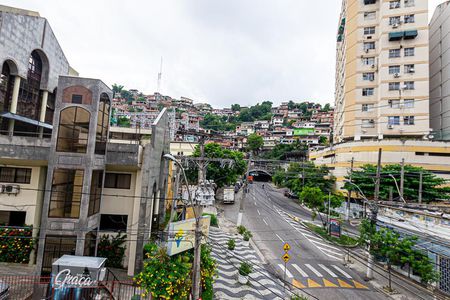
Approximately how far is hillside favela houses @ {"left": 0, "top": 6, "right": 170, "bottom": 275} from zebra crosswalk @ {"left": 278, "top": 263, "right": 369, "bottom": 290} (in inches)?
446

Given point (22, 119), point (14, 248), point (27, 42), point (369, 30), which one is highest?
point (369, 30)

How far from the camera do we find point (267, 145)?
10544 cm

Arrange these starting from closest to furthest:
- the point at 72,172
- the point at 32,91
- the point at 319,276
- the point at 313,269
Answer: the point at 72,172 < the point at 319,276 < the point at 313,269 < the point at 32,91

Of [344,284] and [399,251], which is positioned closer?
[399,251]

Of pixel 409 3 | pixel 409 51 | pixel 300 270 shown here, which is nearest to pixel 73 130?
pixel 300 270

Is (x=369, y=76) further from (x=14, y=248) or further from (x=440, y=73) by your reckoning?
(x=14, y=248)

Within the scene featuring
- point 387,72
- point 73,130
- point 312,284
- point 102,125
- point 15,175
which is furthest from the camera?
point 387,72

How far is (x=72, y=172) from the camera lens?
44.9 ft

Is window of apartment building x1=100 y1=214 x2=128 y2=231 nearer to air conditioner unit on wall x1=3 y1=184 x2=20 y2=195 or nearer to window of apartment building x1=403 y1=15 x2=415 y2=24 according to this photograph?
air conditioner unit on wall x1=3 y1=184 x2=20 y2=195

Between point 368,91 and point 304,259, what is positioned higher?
point 368,91

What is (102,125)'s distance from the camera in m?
15.1

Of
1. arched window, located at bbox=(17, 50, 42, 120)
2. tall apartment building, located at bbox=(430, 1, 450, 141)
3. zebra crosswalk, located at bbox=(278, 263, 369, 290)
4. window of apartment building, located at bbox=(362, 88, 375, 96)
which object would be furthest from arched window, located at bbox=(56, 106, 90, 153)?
tall apartment building, located at bbox=(430, 1, 450, 141)

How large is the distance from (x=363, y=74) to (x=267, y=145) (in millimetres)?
61563

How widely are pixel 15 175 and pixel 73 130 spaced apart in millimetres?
6061
